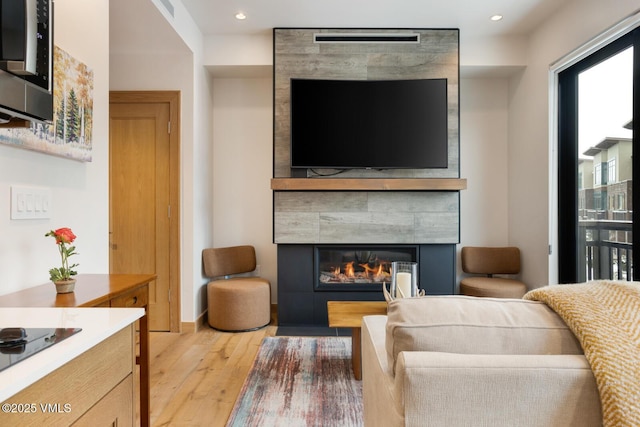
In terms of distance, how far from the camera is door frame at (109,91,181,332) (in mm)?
3445

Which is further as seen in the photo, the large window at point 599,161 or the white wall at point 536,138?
the white wall at point 536,138

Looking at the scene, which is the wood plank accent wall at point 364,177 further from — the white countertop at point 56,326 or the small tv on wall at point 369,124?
the white countertop at point 56,326

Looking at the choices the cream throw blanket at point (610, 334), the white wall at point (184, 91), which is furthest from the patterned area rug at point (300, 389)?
the cream throw blanket at point (610, 334)

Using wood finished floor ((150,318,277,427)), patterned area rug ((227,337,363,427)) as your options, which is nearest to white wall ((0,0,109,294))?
wood finished floor ((150,318,277,427))

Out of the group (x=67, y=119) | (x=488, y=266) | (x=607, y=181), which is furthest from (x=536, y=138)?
(x=67, y=119)

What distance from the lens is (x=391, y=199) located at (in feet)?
11.8

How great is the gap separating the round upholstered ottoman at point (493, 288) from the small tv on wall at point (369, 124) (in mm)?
1168

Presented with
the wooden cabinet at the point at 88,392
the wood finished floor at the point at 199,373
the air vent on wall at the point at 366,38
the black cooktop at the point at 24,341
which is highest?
the air vent on wall at the point at 366,38

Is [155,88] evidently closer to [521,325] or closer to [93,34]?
[93,34]

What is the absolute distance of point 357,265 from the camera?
150 inches

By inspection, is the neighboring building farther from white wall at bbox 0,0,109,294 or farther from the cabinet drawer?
white wall at bbox 0,0,109,294

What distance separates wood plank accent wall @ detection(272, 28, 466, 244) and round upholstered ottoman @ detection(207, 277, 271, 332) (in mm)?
533

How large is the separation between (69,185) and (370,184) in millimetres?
2366

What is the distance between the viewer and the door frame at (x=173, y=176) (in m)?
3.45
